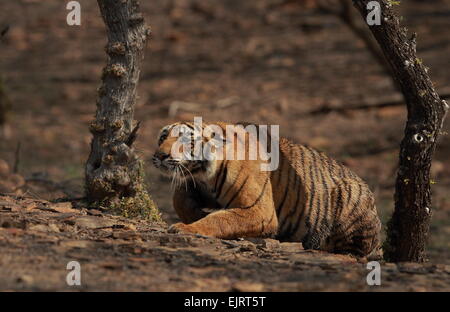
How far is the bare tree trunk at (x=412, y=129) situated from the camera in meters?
5.05

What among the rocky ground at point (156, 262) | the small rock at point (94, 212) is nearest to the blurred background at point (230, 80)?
the small rock at point (94, 212)

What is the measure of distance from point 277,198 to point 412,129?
119 centimetres

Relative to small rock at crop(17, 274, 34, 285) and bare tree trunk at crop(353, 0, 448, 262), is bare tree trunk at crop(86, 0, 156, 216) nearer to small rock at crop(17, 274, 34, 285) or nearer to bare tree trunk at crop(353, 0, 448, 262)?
bare tree trunk at crop(353, 0, 448, 262)

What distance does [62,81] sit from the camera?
613 inches

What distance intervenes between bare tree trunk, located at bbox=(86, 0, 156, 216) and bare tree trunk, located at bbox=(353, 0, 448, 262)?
5.48 ft

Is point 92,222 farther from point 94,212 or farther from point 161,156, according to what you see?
point 161,156

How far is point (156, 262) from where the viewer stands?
4379mm

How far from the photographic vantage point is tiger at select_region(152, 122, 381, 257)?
5477mm

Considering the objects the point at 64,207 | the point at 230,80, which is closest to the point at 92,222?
the point at 64,207

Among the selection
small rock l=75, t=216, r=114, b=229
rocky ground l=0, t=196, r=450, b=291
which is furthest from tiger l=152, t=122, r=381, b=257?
small rock l=75, t=216, r=114, b=229

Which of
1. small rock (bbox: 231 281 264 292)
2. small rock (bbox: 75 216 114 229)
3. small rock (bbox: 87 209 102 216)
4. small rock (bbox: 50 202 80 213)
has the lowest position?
small rock (bbox: 231 281 264 292)

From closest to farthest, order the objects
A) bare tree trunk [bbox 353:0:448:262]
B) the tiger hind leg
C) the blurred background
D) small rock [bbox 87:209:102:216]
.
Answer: bare tree trunk [bbox 353:0:448:262]
small rock [bbox 87:209:102:216]
the tiger hind leg
the blurred background
